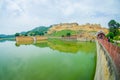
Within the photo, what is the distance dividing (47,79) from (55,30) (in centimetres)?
10935

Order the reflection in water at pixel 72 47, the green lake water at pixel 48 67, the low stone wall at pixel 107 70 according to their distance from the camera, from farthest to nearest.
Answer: the reflection in water at pixel 72 47
the green lake water at pixel 48 67
the low stone wall at pixel 107 70

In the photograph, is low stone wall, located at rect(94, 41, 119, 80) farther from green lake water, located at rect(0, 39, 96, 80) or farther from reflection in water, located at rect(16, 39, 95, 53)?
reflection in water, located at rect(16, 39, 95, 53)

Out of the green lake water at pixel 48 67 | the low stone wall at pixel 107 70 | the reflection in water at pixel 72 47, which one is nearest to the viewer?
the low stone wall at pixel 107 70

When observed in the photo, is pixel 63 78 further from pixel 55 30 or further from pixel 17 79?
pixel 55 30

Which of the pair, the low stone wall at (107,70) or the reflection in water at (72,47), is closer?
the low stone wall at (107,70)

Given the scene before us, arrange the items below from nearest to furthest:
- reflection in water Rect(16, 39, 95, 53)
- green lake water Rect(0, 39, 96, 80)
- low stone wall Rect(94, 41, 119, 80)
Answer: low stone wall Rect(94, 41, 119, 80) → green lake water Rect(0, 39, 96, 80) → reflection in water Rect(16, 39, 95, 53)

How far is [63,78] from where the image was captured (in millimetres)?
16859

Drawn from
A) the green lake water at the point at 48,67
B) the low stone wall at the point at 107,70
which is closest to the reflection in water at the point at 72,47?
the green lake water at the point at 48,67

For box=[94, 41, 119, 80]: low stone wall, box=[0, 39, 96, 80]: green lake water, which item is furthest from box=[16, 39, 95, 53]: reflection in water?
box=[94, 41, 119, 80]: low stone wall

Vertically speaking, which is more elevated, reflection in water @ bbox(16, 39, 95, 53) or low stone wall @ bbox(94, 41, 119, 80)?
low stone wall @ bbox(94, 41, 119, 80)

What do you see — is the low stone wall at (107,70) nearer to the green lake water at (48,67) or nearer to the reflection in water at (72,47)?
the green lake water at (48,67)

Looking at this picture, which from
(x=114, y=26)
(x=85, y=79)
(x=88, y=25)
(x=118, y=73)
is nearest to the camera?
(x=118, y=73)

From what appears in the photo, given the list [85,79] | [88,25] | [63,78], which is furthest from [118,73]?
[88,25]

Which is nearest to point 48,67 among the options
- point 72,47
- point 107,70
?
point 107,70
